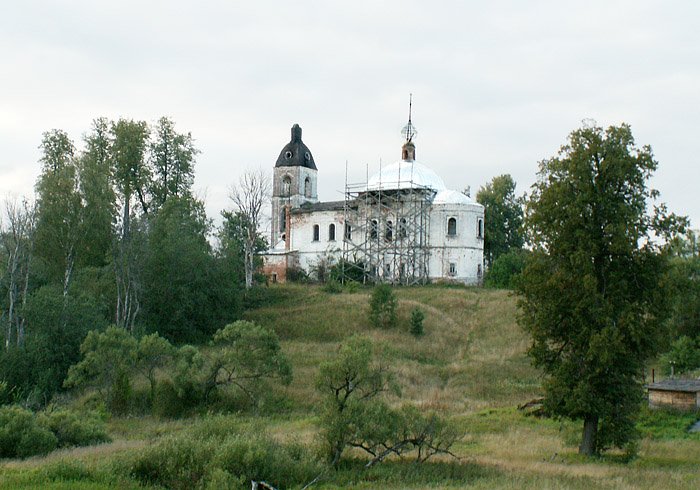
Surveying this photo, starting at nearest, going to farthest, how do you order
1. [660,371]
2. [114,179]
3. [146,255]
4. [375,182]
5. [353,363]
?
[353,363] → [660,371] → [146,255] → [114,179] → [375,182]

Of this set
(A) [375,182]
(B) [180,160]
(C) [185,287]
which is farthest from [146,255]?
(A) [375,182]

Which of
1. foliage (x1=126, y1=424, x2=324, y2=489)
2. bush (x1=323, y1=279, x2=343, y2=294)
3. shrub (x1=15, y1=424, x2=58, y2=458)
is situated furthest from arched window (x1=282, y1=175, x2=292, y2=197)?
foliage (x1=126, y1=424, x2=324, y2=489)

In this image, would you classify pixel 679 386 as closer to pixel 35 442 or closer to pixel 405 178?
pixel 35 442

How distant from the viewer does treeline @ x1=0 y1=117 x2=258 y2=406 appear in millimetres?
31578

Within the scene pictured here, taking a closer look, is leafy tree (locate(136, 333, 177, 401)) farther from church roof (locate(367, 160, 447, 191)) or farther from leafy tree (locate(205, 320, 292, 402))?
church roof (locate(367, 160, 447, 191))

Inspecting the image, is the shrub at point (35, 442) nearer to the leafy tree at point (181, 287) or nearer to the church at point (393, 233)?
the leafy tree at point (181, 287)

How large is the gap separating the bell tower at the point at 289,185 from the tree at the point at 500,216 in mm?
14219

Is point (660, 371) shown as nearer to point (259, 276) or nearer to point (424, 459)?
point (424, 459)

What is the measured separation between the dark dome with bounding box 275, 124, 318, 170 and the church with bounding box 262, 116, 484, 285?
4574 mm

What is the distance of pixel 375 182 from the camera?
177ft

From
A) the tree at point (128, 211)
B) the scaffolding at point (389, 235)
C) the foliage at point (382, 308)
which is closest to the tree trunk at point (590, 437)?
the foliage at point (382, 308)

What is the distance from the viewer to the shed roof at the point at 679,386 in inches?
1043

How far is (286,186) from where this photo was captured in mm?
60406

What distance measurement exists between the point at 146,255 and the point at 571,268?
23.8 metres
